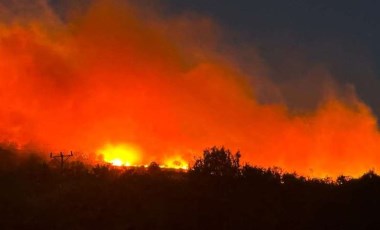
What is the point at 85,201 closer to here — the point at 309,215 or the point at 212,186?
the point at 212,186

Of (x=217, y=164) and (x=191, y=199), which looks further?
(x=217, y=164)

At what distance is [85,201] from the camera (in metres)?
29.7

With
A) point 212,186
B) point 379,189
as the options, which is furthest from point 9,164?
point 379,189

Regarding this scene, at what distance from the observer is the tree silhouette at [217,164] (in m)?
33.4

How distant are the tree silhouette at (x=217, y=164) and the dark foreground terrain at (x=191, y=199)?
0.19 ft

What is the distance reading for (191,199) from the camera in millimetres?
29531

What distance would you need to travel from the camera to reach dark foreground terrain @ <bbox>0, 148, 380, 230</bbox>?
2781 cm

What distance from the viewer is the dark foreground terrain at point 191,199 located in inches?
1095

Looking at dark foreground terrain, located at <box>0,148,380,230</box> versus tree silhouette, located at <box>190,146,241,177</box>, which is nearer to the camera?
dark foreground terrain, located at <box>0,148,380,230</box>

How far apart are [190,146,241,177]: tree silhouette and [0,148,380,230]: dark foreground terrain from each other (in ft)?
0.19

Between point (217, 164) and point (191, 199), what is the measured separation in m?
5.22

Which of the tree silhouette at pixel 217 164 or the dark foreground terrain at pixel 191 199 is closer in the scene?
the dark foreground terrain at pixel 191 199

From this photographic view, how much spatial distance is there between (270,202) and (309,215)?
2.12 m

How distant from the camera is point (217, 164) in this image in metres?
34.3
